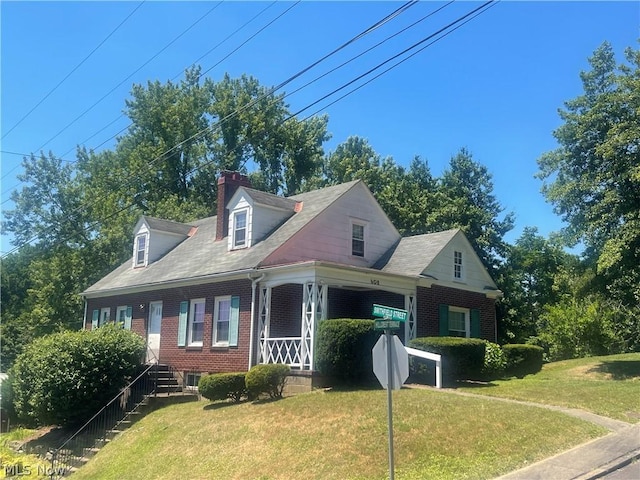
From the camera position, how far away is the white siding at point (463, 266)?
22.0 meters

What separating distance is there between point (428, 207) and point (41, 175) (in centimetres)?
2645

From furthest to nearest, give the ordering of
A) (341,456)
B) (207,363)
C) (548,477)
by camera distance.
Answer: (207,363)
(341,456)
(548,477)

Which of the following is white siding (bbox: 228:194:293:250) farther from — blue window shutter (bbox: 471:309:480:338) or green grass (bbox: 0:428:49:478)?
green grass (bbox: 0:428:49:478)

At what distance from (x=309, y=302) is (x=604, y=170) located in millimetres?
12137

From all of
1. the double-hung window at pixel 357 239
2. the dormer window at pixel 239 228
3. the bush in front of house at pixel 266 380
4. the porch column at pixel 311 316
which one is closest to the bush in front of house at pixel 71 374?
the dormer window at pixel 239 228

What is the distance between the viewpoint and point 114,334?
20047mm

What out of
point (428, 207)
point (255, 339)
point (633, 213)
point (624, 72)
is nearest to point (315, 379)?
point (255, 339)

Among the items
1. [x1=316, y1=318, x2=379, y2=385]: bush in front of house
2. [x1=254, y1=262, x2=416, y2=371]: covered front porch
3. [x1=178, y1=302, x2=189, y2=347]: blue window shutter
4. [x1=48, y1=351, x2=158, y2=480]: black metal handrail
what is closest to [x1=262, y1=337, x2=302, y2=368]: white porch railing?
[x1=254, y1=262, x2=416, y2=371]: covered front porch

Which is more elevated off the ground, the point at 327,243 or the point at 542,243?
the point at 542,243

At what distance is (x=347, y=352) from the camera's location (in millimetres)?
16062

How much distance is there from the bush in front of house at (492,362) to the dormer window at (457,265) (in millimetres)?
3293

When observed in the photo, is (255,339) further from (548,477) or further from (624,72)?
(624,72)

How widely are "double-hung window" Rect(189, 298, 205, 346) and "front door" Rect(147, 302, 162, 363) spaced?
7.67 feet

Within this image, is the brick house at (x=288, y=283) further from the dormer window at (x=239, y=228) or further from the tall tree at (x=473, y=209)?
the tall tree at (x=473, y=209)
